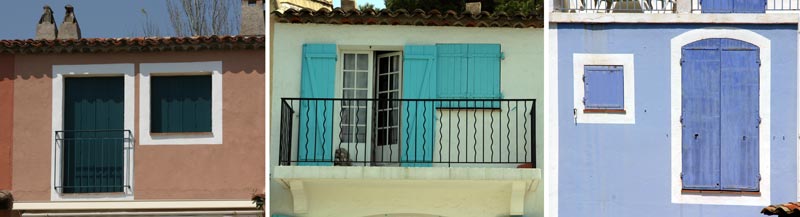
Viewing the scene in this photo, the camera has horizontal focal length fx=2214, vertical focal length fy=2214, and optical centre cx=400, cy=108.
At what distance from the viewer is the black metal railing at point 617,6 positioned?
24344 millimetres

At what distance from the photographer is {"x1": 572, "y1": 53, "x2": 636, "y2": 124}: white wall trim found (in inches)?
947

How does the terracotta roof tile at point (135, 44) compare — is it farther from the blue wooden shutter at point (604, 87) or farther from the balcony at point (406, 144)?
the blue wooden shutter at point (604, 87)

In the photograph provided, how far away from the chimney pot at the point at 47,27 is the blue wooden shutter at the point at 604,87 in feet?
25.7

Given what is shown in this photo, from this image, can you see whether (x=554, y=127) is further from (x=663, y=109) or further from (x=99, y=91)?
(x=99, y=91)

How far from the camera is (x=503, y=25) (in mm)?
24016

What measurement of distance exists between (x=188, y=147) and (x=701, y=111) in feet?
22.0

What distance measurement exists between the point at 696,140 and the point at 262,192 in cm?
560

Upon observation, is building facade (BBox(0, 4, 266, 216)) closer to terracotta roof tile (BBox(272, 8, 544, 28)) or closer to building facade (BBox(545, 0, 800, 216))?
terracotta roof tile (BBox(272, 8, 544, 28))

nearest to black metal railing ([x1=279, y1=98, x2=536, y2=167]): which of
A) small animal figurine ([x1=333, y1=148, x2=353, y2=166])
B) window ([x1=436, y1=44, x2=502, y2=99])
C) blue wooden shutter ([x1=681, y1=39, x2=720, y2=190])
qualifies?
small animal figurine ([x1=333, y1=148, x2=353, y2=166])

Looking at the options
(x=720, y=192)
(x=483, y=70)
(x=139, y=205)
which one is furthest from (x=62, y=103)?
(x=720, y=192)

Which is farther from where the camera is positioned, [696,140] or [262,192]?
[262,192]

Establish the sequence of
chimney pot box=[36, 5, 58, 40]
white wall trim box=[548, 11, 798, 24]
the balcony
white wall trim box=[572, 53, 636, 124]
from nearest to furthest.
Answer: the balcony
white wall trim box=[572, 53, 636, 124]
white wall trim box=[548, 11, 798, 24]
chimney pot box=[36, 5, 58, 40]

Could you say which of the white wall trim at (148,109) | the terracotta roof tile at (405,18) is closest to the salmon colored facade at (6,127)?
the white wall trim at (148,109)

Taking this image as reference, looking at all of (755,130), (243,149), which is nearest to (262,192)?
(243,149)
